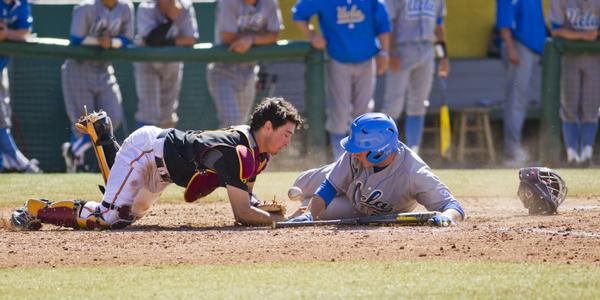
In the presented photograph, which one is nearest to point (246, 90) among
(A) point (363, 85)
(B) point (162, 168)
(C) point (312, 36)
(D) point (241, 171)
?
(C) point (312, 36)

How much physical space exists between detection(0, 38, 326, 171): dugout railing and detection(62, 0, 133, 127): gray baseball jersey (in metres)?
0.18

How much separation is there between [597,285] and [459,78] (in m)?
10.3

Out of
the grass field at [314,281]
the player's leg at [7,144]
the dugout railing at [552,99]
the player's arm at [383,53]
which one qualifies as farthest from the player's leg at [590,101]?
the grass field at [314,281]

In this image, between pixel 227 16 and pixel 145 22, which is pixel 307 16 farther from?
pixel 145 22

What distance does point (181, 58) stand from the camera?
41.5 feet

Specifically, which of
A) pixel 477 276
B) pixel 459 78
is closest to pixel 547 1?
pixel 459 78

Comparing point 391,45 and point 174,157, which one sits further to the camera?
point 391,45

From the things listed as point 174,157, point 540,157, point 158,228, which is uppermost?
point 174,157

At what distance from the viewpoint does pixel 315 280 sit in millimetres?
5605

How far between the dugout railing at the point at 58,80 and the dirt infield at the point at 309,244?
4642 mm

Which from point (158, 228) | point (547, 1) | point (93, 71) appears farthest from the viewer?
point (547, 1)

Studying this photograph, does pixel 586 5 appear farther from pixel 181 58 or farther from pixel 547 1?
pixel 181 58

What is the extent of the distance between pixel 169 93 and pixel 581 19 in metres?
5.25

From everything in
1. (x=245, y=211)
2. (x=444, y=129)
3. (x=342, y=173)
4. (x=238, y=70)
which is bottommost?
(x=444, y=129)
